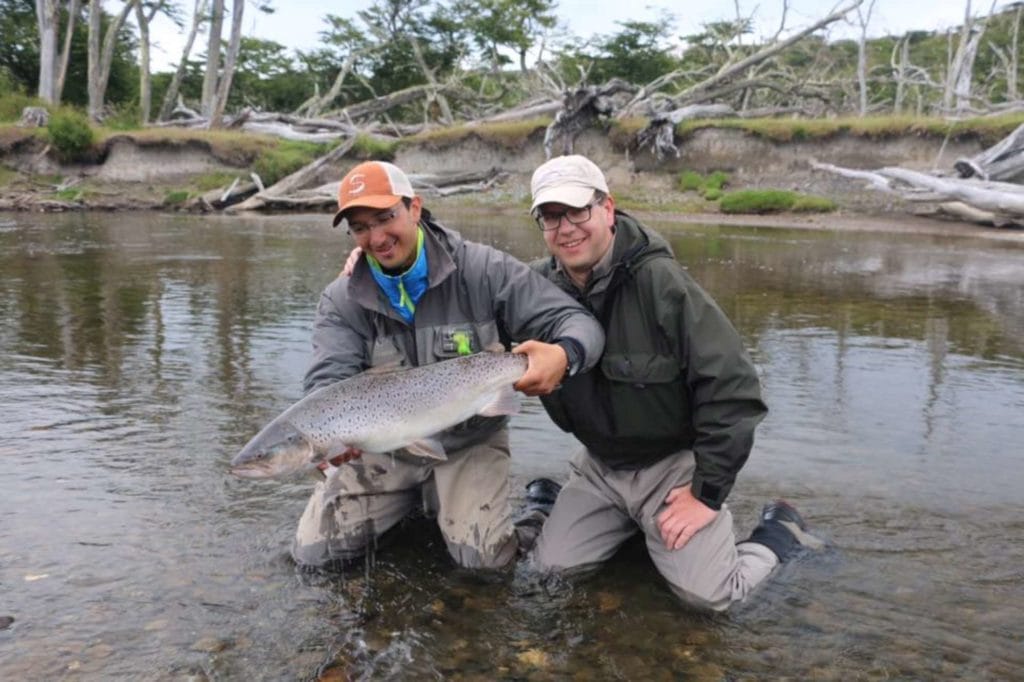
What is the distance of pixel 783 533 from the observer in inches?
166

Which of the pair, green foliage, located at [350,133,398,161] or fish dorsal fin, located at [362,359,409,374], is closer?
fish dorsal fin, located at [362,359,409,374]

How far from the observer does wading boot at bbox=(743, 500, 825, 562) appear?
4113 millimetres

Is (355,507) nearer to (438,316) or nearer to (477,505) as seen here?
(477,505)

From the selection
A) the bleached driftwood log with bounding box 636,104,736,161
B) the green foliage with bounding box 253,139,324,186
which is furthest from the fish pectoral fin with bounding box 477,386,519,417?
the green foliage with bounding box 253,139,324,186

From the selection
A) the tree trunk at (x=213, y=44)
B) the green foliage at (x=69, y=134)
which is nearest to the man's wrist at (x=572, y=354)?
the green foliage at (x=69, y=134)

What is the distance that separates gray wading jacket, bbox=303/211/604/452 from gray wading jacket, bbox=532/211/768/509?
0.29m

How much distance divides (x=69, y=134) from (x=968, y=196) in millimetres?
28157

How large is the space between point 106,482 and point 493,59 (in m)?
41.7

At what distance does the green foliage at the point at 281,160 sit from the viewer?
29.5 meters

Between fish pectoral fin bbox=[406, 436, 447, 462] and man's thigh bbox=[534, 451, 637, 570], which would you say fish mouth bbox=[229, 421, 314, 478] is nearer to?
fish pectoral fin bbox=[406, 436, 447, 462]

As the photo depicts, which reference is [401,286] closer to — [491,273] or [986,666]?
[491,273]

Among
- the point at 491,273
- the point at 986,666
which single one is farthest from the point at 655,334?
the point at 986,666

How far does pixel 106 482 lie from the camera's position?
16.3ft

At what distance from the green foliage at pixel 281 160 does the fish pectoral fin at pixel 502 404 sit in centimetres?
2760
